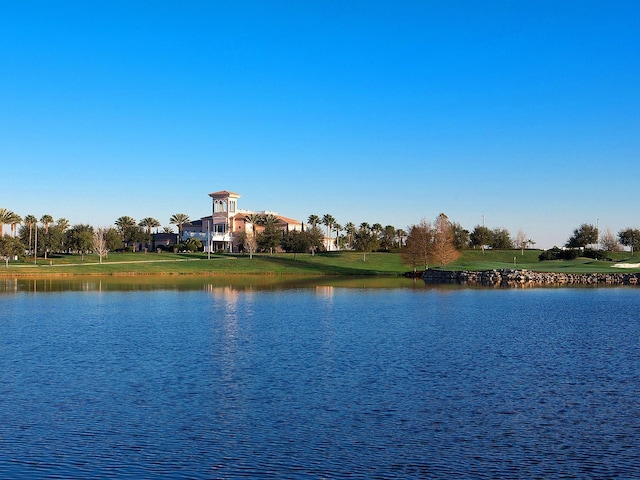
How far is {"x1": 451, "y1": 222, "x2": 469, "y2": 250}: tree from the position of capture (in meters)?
160

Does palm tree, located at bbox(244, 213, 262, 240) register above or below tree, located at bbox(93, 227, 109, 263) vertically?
above

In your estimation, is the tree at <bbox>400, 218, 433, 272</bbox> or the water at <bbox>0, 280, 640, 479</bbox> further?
the tree at <bbox>400, 218, 433, 272</bbox>

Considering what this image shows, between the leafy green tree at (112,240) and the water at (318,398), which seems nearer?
the water at (318,398)

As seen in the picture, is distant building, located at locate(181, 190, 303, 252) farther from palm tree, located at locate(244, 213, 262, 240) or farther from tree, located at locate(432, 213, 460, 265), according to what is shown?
tree, located at locate(432, 213, 460, 265)

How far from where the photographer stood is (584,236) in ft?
524

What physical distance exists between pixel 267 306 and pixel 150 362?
28.5 meters

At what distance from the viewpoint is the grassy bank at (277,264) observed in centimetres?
11662

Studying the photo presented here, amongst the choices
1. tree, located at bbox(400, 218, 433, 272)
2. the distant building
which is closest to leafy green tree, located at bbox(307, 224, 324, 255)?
the distant building

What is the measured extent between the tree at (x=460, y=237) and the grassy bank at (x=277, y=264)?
2545mm

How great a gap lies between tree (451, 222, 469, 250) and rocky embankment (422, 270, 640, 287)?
50976 millimetres

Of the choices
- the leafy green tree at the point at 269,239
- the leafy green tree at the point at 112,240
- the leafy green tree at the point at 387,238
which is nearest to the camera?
the leafy green tree at the point at 112,240

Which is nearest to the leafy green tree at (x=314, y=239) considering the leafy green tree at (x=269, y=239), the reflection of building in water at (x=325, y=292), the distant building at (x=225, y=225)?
the leafy green tree at (x=269, y=239)

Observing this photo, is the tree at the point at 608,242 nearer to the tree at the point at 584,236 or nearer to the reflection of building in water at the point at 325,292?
the tree at the point at 584,236

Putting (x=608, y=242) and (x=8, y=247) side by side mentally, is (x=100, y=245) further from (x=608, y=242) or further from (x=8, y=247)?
(x=608, y=242)
